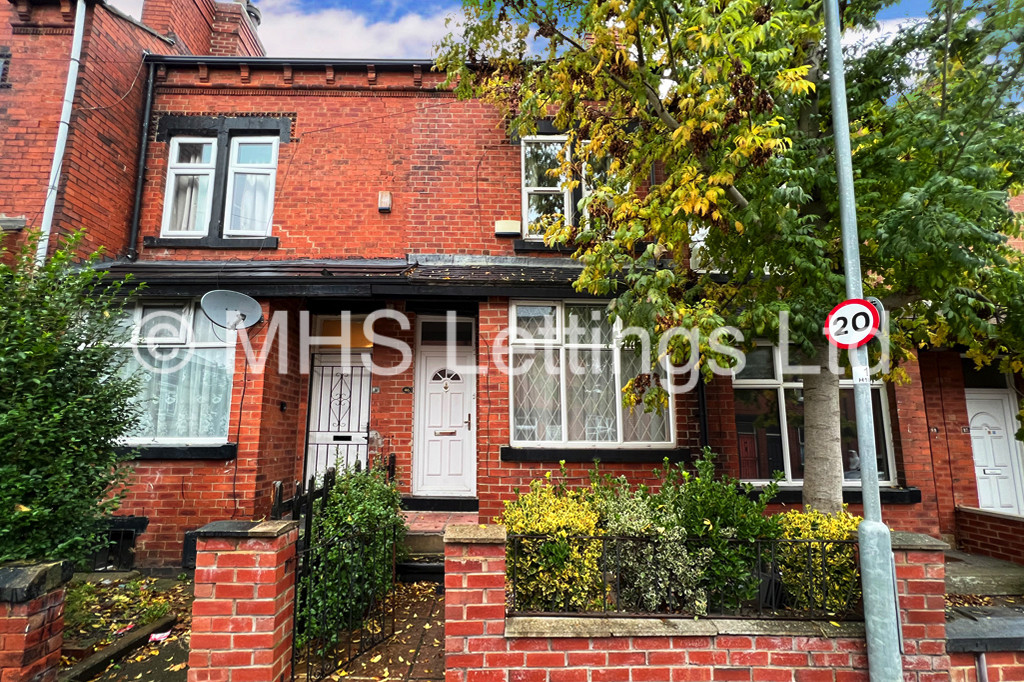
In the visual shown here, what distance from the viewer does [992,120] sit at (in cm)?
343

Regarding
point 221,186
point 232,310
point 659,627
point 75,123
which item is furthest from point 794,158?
point 75,123

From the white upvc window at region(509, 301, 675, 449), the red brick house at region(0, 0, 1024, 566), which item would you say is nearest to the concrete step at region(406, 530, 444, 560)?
the red brick house at region(0, 0, 1024, 566)

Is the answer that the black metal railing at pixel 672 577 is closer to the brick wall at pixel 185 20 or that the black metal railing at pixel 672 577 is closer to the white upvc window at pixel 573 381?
the white upvc window at pixel 573 381

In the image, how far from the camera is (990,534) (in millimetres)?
6191

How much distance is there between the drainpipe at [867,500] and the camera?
2.79 meters

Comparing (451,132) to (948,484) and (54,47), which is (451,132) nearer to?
(54,47)

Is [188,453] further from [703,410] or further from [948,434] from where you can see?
[948,434]

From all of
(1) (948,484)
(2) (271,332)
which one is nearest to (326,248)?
(2) (271,332)

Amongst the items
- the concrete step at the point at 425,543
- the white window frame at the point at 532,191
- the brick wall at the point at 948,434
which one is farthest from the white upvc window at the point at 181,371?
the brick wall at the point at 948,434

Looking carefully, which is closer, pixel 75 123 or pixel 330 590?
pixel 330 590

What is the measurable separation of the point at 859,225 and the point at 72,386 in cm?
629

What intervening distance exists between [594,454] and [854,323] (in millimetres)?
3759

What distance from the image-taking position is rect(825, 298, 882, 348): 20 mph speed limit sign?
9.98ft

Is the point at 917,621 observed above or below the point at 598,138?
below
